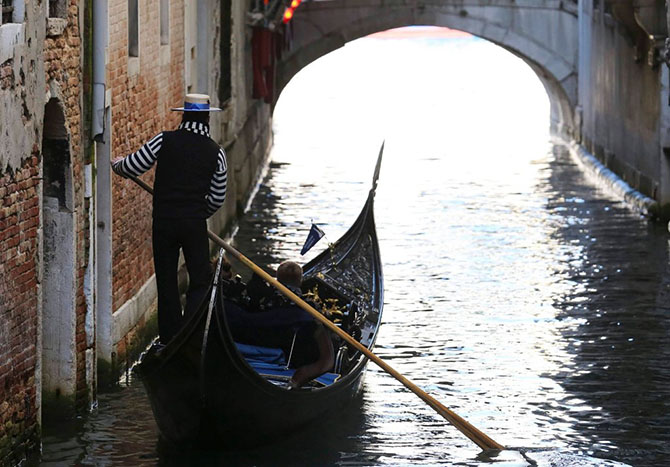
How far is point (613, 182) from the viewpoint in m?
17.2

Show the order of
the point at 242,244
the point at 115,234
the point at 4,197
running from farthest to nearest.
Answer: the point at 242,244 → the point at 115,234 → the point at 4,197

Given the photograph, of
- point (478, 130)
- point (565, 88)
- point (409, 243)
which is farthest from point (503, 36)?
point (409, 243)

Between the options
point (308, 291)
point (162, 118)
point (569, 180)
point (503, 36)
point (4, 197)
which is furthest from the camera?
point (503, 36)

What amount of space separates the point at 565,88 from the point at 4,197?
16090 mm

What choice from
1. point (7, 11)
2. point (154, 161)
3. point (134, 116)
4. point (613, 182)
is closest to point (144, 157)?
point (154, 161)

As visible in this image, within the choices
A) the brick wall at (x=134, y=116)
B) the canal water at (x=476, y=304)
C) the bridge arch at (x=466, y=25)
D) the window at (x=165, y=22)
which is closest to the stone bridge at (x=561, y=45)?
the bridge arch at (x=466, y=25)

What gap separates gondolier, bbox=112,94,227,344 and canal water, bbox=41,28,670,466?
0.70 m

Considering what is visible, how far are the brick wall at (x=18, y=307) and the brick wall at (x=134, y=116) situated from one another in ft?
5.45

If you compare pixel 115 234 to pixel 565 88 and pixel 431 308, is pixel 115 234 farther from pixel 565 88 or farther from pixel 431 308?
pixel 565 88

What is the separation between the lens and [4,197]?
6.52 meters

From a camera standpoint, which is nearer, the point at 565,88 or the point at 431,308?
the point at 431,308

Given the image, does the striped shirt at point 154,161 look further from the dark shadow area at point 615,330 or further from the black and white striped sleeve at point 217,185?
the dark shadow area at point 615,330

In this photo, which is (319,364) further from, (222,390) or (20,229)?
(20,229)

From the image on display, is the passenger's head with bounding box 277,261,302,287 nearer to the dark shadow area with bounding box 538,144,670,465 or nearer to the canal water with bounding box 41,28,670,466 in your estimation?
the canal water with bounding box 41,28,670,466
